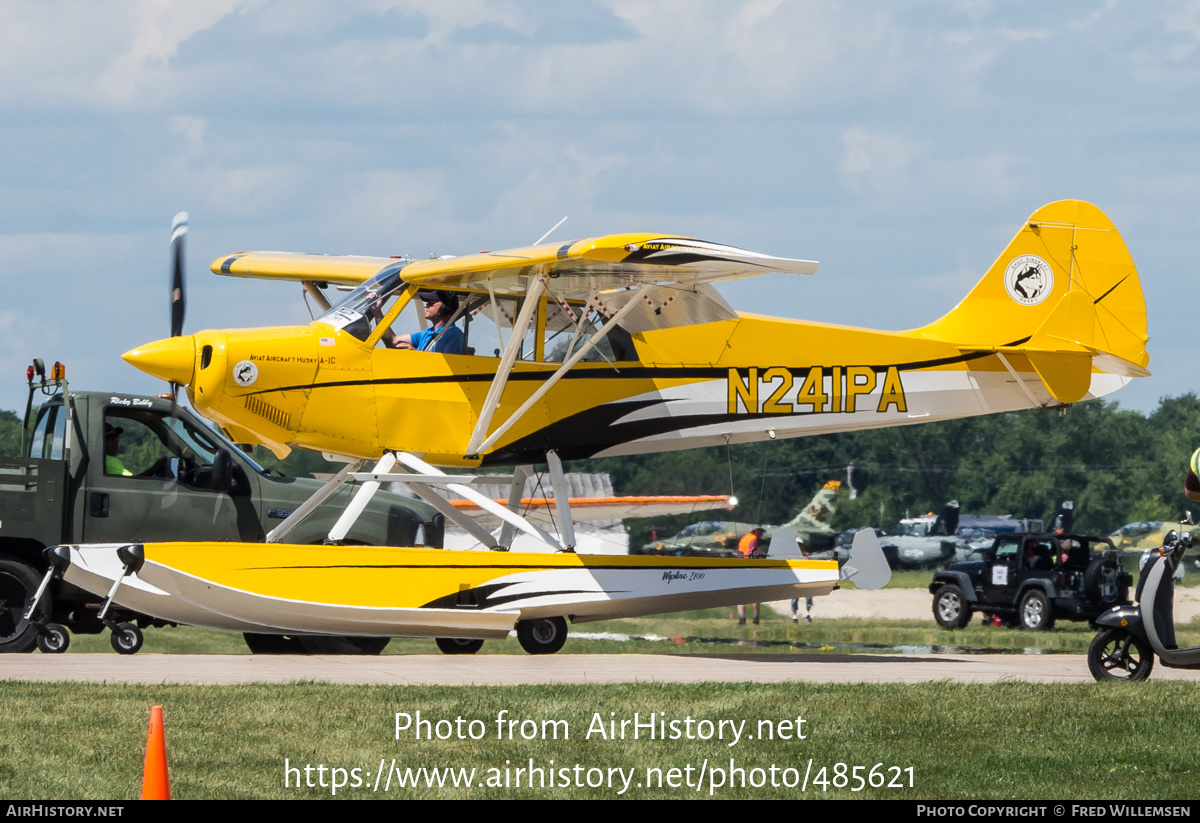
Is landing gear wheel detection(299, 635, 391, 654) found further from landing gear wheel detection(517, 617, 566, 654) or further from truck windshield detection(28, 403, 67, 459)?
truck windshield detection(28, 403, 67, 459)

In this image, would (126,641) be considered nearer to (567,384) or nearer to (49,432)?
(49,432)

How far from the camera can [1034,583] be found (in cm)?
2409

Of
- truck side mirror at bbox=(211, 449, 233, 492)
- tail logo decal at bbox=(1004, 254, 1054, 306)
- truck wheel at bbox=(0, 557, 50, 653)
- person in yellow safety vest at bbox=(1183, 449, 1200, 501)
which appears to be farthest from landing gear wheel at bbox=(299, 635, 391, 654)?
person in yellow safety vest at bbox=(1183, 449, 1200, 501)

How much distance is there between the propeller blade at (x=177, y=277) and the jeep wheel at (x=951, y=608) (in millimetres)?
14138

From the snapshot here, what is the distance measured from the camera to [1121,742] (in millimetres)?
9234

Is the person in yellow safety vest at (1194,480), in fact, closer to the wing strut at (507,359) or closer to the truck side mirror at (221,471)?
the wing strut at (507,359)

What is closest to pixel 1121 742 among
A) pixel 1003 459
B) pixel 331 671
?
pixel 331 671

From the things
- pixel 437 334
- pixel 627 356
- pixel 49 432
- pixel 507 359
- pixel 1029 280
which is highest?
pixel 1029 280

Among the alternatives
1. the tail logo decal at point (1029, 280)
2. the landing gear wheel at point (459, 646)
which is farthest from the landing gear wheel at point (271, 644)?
the tail logo decal at point (1029, 280)

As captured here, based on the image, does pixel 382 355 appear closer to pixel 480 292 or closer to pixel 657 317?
pixel 480 292

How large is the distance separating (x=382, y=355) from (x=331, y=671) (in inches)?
145

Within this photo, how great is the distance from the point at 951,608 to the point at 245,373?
1450cm

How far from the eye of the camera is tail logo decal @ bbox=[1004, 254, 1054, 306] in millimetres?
17875

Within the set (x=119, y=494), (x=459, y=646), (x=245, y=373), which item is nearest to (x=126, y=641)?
(x=119, y=494)
